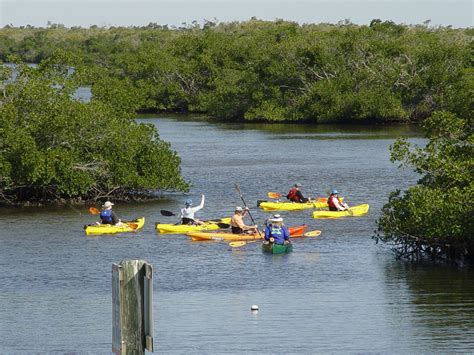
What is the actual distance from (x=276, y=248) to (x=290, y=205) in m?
8.54

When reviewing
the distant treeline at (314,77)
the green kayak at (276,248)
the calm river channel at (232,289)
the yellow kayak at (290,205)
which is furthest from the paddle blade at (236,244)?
the distant treeline at (314,77)

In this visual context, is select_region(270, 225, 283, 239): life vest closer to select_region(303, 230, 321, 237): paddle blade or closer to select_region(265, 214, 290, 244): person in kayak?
select_region(265, 214, 290, 244): person in kayak

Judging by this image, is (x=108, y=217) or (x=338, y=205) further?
(x=338, y=205)

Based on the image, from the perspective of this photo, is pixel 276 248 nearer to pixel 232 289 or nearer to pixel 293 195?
pixel 232 289

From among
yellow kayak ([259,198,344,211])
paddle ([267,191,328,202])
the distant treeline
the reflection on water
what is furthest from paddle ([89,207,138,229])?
the distant treeline

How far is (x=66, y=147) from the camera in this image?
36469 millimetres

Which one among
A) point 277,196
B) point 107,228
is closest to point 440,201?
point 107,228

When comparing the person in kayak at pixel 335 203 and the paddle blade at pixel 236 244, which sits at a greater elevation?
the person in kayak at pixel 335 203

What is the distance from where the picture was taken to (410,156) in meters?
25.7

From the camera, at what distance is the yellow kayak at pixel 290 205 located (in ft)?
119

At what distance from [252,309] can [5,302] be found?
18.1ft

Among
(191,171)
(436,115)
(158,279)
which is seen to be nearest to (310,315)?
(158,279)

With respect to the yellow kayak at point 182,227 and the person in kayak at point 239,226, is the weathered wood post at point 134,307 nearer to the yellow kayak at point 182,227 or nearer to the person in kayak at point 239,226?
the person in kayak at point 239,226

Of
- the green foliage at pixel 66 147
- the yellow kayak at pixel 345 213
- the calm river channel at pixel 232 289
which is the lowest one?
the calm river channel at pixel 232 289
